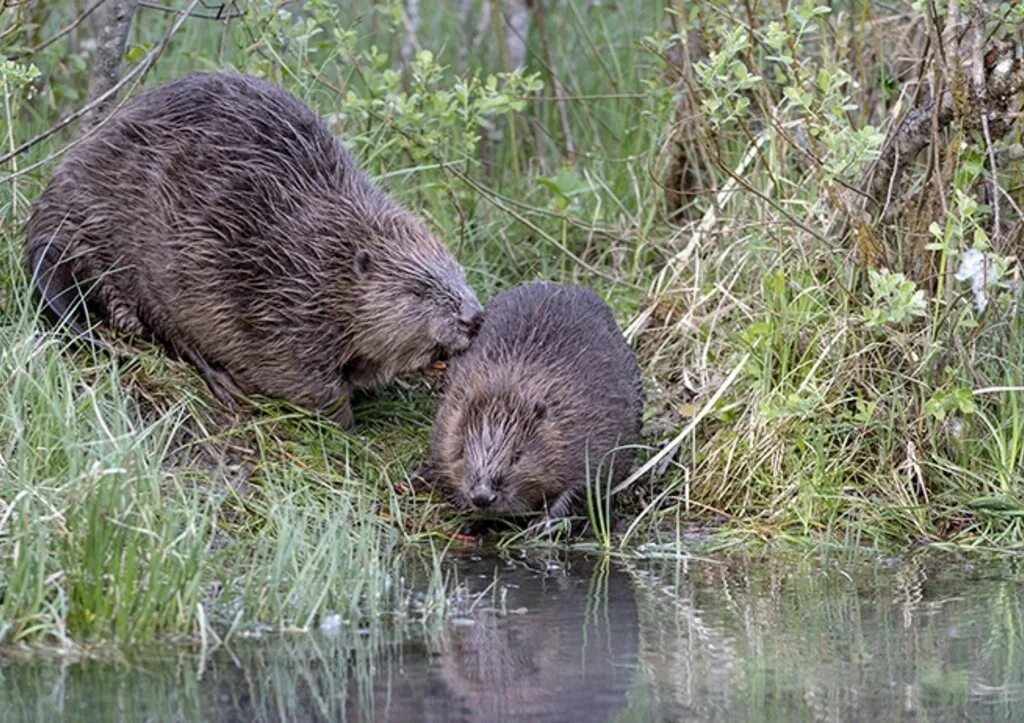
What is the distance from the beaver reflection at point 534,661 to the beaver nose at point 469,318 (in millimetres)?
947

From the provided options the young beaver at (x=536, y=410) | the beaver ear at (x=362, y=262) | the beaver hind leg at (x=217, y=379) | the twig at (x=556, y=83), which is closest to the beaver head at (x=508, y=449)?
the young beaver at (x=536, y=410)

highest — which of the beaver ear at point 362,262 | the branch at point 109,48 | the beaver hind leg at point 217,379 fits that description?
the branch at point 109,48

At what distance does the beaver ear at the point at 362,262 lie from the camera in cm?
549

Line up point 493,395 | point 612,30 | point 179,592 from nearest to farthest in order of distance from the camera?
1. point 179,592
2. point 493,395
3. point 612,30

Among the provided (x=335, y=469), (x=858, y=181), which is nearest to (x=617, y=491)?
(x=335, y=469)

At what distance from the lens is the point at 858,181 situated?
220 inches

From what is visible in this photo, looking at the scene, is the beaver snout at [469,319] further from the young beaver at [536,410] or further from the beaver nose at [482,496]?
the beaver nose at [482,496]

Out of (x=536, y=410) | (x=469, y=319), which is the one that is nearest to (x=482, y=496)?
(x=536, y=410)

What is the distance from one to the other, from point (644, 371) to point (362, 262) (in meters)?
1.01

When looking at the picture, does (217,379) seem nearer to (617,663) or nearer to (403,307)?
(403,307)

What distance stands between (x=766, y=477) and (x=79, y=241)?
2066mm

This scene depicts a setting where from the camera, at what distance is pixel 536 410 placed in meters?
5.20

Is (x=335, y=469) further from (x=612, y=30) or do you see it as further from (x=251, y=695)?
(x=612, y=30)

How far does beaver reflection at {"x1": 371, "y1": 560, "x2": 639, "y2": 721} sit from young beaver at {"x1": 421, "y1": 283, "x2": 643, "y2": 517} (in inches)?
17.4
